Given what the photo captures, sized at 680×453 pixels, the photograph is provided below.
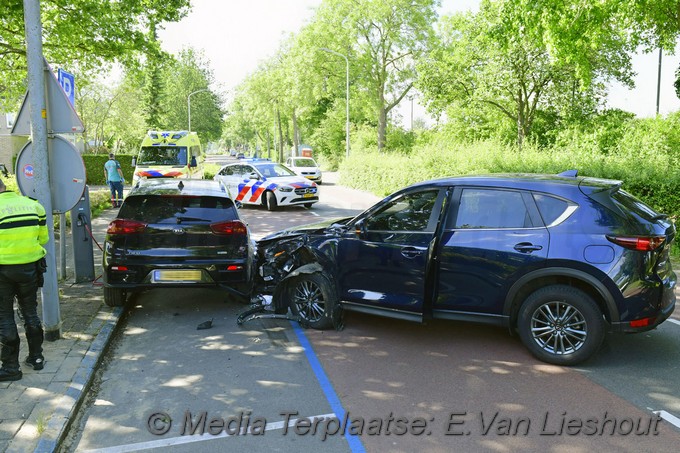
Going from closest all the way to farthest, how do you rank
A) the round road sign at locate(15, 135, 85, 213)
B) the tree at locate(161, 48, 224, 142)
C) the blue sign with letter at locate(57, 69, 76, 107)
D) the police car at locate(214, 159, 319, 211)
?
the round road sign at locate(15, 135, 85, 213), the blue sign with letter at locate(57, 69, 76, 107), the police car at locate(214, 159, 319, 211), the tree at locate(161, 48, 224, 142)

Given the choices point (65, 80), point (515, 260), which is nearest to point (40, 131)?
point (65, 80)

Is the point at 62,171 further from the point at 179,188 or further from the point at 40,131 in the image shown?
the point at 179,188

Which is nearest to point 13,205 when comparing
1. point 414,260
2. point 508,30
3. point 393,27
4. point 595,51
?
point 414,260

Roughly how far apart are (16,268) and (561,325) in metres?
4.76

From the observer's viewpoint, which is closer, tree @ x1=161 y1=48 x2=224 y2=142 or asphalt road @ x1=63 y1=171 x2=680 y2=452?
asphalt road @ x1=63 y1=171 x2=680 y2=452

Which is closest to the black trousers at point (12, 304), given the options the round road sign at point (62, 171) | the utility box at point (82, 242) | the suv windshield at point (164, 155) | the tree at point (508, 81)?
the round road sign at point (62, 171)

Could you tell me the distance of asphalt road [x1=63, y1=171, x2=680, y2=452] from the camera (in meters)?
3.82

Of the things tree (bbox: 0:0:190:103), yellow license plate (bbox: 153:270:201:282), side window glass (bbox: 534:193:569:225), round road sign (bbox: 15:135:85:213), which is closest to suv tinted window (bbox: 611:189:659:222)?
side window glass (bbox: 534:193:569:225)

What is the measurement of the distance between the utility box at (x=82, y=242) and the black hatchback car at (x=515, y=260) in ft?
12.8

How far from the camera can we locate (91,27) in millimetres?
13844

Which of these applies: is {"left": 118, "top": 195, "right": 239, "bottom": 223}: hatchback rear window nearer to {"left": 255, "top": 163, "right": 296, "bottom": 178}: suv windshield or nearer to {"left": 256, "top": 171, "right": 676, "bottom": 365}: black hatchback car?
{"left": 256, "top": 171, "right": 676, "bottom": 365}: black hatchback car

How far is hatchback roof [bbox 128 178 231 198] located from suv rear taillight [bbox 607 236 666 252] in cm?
439

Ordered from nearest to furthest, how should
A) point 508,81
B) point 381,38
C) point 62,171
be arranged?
1. point 62,171
2. point 508,81
3. point 381,38

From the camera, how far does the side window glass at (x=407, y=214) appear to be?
5621mm
